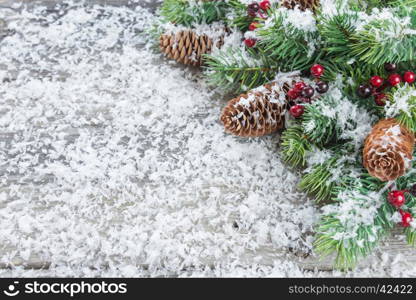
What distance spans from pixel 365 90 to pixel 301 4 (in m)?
0.24

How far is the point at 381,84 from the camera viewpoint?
2.79ft

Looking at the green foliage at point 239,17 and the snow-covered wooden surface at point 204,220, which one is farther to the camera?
the green foliage at point 239,17

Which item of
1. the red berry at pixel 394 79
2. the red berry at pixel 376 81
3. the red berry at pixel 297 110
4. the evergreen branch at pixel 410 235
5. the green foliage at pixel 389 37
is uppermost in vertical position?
the green foliage at pixel 389 37

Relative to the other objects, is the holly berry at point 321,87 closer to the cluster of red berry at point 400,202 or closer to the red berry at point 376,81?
the red berry at point 376,81

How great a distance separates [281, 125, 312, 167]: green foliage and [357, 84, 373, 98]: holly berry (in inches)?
5.0

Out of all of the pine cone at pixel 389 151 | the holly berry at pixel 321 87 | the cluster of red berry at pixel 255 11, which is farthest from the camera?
→ the cluster of red berry at pixel 255 11

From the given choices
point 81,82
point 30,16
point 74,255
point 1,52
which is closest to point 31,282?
point 74,255

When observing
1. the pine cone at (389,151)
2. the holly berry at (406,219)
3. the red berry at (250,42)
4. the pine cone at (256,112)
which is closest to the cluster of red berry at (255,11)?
the red berry at (250,42)

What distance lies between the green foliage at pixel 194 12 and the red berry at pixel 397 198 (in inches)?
22.0

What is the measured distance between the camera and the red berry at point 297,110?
0.88 meters

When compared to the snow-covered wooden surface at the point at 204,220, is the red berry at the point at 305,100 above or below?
above

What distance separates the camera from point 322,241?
2.54 feet

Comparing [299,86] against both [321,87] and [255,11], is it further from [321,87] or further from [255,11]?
[255,11]

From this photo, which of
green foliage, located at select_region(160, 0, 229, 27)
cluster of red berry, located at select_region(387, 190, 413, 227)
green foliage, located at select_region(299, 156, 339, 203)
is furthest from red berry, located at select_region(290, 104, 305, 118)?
green foliage, located at select_region(160, 0, 229, 27)
